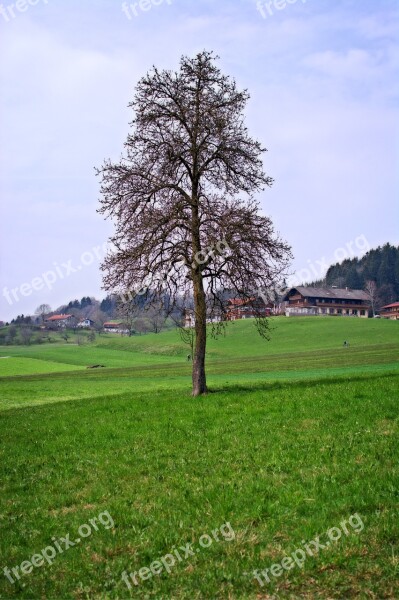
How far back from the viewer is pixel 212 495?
1057 cm

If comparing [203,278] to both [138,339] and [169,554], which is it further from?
[138,339]

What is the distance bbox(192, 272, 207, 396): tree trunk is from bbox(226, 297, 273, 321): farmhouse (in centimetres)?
154

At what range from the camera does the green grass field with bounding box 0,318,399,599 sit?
756 centimetres

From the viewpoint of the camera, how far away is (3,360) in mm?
89562

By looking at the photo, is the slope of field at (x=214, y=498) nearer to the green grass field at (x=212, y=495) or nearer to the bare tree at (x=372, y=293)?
the green grass field at (x=212, y=495)

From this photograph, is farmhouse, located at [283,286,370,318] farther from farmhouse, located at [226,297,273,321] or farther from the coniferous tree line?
farmhouse, located at [226,297,273,321]

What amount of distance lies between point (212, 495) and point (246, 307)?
1714cm

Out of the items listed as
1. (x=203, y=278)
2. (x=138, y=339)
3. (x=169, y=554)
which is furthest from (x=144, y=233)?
(x=138, y=339)

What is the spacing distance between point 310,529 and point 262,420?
8.15m
